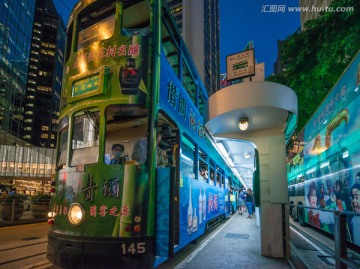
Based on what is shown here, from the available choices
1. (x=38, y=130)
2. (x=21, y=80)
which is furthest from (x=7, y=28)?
(x=38, y=130)

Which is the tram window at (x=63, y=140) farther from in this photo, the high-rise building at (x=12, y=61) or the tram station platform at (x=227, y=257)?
the high-rise building at (x=12, y=61)

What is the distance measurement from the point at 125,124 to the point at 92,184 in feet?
3.80

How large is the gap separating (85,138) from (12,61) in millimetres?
61262

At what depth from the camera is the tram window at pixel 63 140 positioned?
201 inches

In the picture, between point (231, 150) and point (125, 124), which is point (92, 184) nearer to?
point (125, 124)

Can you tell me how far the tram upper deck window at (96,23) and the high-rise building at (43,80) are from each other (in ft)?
346

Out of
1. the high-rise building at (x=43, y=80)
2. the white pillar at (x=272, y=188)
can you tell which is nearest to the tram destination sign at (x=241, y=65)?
the white pillar at (x=272, y=188)

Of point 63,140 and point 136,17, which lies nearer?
point 136,17

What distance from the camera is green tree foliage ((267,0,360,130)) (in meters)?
9.38

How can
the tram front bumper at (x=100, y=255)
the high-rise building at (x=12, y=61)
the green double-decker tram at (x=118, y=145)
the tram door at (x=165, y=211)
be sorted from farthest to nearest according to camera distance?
the high-rise building at (x=12, y=61) → the tram door at (x=165, y=211) → the green double-decker tram at (x=118, y=145) → the tram front bumper at (x=100, y=255)

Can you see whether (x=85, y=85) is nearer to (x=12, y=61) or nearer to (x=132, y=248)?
(x=132, y=248)

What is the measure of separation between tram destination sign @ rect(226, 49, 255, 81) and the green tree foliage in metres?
4.62

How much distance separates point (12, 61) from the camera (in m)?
56.4

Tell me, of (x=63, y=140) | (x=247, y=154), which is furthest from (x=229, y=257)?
(x=247, y=154)
